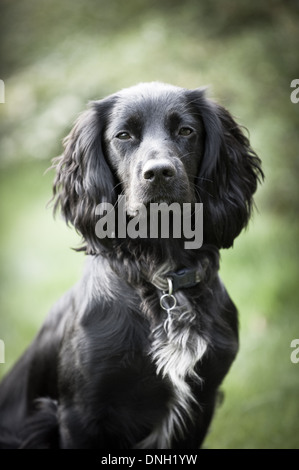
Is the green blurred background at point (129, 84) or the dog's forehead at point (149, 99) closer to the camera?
the dog's forehead at point (149, 99)

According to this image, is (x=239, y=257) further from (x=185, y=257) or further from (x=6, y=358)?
(x=185, y=257)

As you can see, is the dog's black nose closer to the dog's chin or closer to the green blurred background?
the dog's chin

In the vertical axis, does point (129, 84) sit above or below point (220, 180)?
above

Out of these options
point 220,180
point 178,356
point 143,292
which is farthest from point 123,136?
point 178,356

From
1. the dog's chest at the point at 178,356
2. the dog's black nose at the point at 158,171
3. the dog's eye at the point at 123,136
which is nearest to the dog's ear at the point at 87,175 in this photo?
the dog's eye at the point at 123,136

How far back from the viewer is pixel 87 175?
229 centimetres

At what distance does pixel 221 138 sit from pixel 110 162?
1.50 ft

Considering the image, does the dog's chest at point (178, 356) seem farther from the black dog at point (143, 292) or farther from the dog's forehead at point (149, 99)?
the dog's forehead at point (149, 99)

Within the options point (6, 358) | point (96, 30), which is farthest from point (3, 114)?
point (6, 358)

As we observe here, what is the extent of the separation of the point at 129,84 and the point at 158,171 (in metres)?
2.87

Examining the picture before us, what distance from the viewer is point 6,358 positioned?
3.64m

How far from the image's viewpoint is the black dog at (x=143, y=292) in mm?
2213

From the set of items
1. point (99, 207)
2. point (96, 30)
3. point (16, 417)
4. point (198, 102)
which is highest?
point (96, 30)

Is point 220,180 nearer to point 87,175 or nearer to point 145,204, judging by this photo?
point 145,204
